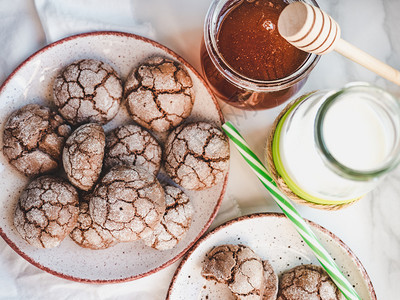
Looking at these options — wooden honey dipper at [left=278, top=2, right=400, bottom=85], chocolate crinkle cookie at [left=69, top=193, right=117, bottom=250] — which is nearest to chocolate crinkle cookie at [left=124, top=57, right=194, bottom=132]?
chocolate crinkle cookie at [left=69, top=193, right=117, bottom=250]

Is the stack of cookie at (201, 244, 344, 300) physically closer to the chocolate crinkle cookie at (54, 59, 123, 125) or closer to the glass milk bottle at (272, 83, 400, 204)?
the glass milk bottle at (272, 83, 400, 204)

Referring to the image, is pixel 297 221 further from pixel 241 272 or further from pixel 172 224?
pixel 172 224

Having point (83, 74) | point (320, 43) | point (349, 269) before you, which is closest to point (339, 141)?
point (320, 43)

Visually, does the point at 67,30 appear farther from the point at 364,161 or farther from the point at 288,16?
the point at 364,161

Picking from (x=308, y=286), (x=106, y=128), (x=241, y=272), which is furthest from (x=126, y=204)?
(x=308, y=286)

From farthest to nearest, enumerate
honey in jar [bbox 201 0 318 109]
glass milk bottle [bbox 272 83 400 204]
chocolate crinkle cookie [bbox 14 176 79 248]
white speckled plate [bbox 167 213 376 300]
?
white speckled plate [bbox 167 213 376 300]
chocolate crinkle cookie [bbox 14 176 79 248]
honey in jar [bbox 201 0 318 109]
glass milk bottle [bbox 272 83 400 204]

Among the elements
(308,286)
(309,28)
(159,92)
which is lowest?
(308,286)
